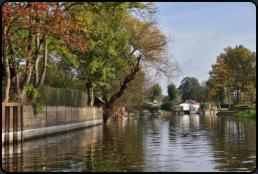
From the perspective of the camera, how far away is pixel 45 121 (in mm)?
21922

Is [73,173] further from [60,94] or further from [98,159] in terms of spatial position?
[60,94]

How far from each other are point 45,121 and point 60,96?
5305 mm

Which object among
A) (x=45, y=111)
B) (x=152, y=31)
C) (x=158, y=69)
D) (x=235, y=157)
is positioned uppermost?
(x=152, y=31)

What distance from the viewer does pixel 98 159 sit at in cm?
1070

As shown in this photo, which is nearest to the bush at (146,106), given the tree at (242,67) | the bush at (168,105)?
the bush at (168,105)

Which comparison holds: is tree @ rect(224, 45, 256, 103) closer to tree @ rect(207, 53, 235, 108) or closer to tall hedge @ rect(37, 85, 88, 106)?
tree @ rect(207, 53, 235, 108)

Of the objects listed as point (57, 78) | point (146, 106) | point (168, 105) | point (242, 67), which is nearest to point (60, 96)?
point (57, 78)

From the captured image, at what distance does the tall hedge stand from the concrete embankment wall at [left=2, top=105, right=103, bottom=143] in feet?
2.07

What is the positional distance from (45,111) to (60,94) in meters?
4.99

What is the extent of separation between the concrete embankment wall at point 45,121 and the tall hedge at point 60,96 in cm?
63

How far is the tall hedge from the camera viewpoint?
78.6 ft

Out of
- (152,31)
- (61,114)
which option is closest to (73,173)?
(61,114)

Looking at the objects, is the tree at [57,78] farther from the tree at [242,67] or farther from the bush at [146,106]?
the tree at [242,67]

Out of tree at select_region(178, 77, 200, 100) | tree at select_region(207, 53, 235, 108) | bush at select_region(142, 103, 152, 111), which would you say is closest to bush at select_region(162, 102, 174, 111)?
bush at select_region(142, 103, 152, 111)
